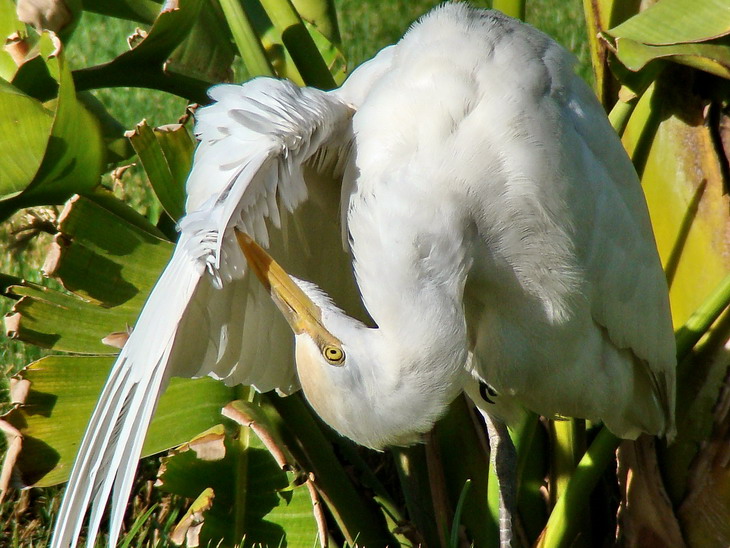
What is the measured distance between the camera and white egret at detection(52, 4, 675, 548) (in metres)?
1.88

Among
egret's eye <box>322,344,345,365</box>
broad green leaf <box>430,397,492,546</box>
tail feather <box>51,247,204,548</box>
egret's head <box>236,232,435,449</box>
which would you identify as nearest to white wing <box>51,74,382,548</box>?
tail feather <box>51,247,204,548</box>

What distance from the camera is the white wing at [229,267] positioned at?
1715 mm

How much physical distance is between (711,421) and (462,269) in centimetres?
111

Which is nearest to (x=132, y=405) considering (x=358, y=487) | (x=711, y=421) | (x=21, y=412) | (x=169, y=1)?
(x=21, y=412)

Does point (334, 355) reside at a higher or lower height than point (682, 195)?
higher

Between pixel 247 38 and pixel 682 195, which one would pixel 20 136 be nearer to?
pixel 247 38

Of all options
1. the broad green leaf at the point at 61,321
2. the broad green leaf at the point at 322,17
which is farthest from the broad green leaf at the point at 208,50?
the broad green leaf at the point at 61,321

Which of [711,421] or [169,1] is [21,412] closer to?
[169,1]

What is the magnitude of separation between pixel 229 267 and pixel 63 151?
2.05ft

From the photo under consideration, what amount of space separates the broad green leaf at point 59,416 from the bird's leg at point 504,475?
946 millimetres

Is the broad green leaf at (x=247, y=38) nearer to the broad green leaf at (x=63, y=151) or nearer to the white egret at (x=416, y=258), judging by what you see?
the white egret at (x=416, y=258)

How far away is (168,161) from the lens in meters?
2.59

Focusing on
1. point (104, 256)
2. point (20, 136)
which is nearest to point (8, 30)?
point (20, 136)

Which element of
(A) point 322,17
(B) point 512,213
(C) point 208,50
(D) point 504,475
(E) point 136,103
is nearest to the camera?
(B) point 512,213
